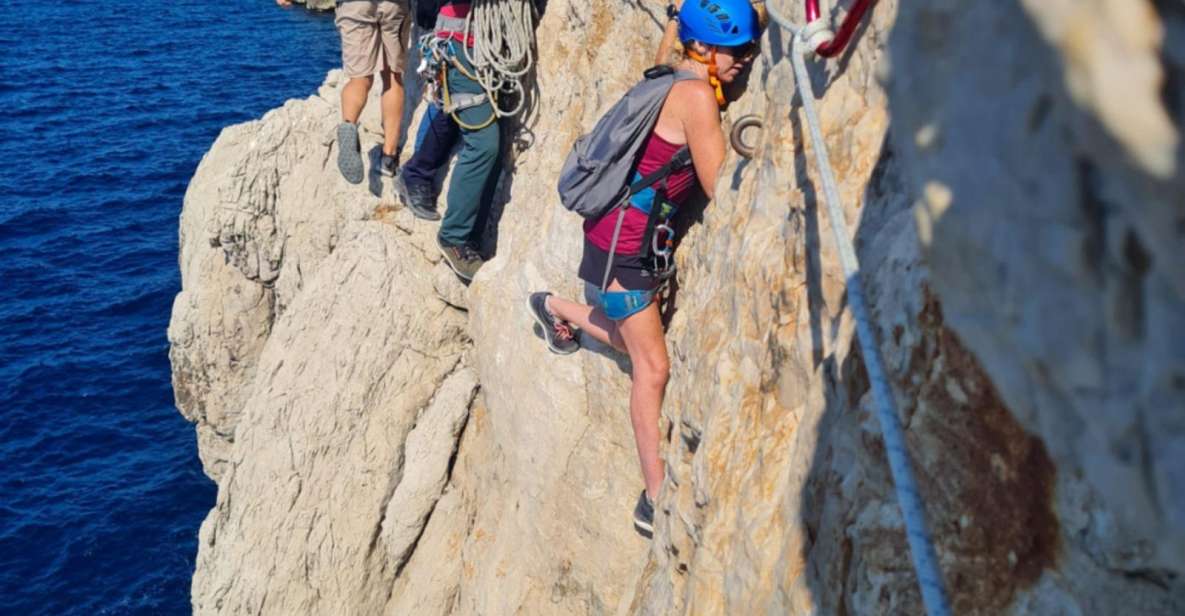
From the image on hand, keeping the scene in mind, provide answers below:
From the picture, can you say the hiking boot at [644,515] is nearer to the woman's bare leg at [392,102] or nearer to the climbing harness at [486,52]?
the climbing harness at [486,52]

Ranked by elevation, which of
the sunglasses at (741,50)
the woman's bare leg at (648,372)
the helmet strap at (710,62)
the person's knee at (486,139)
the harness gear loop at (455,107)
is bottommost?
the woman's bare leg at (648,372)

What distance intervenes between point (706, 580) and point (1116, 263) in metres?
3.54

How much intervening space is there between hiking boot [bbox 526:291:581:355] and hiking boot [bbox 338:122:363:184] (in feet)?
12.0

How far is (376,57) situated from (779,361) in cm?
658

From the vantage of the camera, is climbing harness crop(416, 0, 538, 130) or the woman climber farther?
climbing harness crop(416, 0, 538, 130)

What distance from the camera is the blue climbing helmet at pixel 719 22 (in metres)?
5.92

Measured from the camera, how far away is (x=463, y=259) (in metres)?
9.61

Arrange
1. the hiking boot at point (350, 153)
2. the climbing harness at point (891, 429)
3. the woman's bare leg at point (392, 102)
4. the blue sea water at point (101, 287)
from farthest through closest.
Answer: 1. the blue sea water at point (101, 287)
2. the hiking boot at point (350, 153)
3. the woman's bare leg at point (392, 102)
4. the climbing harness at point (891, 429)

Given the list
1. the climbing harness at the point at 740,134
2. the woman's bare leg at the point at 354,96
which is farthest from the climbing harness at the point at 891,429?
the woman's bare leg at the point at 354,96

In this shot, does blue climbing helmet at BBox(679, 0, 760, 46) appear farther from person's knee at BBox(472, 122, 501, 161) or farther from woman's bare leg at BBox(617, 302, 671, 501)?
person's knee at BBox(472, 122, 501, 161)

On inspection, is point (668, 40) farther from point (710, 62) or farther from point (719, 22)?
point (719, 22)

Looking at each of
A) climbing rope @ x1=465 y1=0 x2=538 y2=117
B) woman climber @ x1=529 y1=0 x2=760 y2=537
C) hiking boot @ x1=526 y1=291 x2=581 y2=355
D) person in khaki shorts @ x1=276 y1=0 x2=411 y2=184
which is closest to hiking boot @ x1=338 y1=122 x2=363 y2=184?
person in khaki shorts @ x1=276 y1=0 x2=411 y2=184

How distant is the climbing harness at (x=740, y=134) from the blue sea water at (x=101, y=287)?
12.0 meters

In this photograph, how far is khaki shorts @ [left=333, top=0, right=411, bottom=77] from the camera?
32.5 ft
